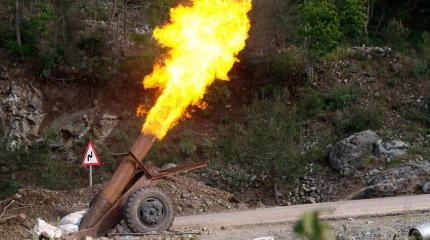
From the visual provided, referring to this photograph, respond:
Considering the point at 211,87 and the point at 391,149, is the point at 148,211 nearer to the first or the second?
the point at 391,149

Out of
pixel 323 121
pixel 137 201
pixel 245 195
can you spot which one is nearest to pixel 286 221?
pixel 137 201

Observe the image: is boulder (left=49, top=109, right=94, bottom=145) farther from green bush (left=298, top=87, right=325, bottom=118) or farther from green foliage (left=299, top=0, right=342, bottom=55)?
green foliage (left=299, top=0, right=342, bottom=55)

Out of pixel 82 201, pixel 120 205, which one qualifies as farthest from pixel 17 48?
pixel 120 205

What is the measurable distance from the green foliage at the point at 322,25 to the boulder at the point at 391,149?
6.94 metres

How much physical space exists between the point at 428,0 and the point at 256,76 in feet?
41.5

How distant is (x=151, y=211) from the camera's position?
11891 millimetres

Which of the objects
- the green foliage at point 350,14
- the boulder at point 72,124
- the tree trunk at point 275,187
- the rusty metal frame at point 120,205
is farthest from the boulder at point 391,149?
the boulder at point 72,124

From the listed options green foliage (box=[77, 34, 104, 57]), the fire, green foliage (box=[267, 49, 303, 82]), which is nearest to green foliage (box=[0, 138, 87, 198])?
green foliage (box=[77, 34, 104, 57])

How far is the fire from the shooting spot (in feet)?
41.9

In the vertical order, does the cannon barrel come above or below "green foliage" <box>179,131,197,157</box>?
below

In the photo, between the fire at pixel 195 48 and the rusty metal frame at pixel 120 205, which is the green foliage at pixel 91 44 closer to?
the fire at pixel 195 48

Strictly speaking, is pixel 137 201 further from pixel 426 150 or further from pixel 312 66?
pixel 312 66

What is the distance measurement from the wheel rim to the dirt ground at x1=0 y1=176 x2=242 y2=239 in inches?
187

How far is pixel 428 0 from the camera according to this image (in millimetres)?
38188
